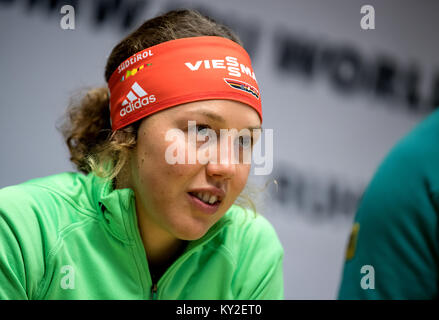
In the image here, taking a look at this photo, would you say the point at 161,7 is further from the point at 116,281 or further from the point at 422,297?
the point at 422,297

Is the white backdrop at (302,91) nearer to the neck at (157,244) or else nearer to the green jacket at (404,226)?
the neck at (157,244)

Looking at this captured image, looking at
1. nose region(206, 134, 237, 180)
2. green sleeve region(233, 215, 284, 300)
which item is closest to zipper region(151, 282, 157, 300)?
green sleeve region(233, 215, 284, 300)

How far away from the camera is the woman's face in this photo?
102 centimetres

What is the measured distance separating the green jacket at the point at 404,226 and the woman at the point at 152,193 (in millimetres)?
396

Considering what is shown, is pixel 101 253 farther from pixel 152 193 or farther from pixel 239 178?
pixel 239 178

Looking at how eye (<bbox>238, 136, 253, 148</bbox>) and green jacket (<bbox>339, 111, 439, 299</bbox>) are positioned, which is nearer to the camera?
green jacket (<bbox>339, 111, 439, 299</bbox>)

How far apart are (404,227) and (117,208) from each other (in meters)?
0.66

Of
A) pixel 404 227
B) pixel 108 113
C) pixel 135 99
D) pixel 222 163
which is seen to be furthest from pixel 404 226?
pixel 108 113

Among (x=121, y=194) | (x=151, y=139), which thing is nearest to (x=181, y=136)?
(x=151, y=139)

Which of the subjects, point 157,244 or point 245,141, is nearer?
point 245,141

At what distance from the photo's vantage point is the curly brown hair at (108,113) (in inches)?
44.2

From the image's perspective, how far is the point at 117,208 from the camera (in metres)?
1.08

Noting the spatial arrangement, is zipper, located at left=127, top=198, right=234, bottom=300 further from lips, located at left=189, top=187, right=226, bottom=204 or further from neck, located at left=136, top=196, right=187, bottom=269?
lips, located at left=189, top=187, right=226, bottom=204

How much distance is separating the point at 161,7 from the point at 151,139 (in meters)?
0.97
